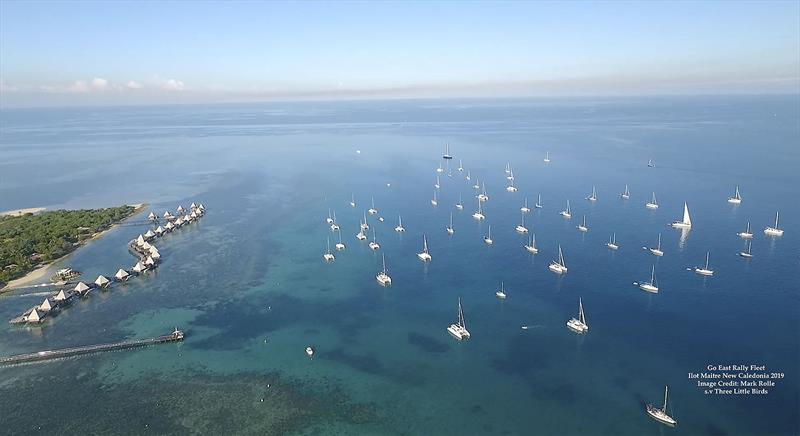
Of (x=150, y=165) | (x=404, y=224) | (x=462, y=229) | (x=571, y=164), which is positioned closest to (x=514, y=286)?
(x=462, y=229)

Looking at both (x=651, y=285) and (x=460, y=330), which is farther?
(x=651, y=285)

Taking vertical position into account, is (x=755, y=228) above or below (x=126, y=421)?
above

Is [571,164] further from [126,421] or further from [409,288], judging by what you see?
[126,421]

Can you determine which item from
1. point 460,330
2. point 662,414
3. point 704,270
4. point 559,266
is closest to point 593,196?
point 704,270

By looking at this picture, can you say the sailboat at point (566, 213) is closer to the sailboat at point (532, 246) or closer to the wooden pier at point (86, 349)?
the sailboat at point (532, 246)

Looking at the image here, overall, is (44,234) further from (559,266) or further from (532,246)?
(559,266)
